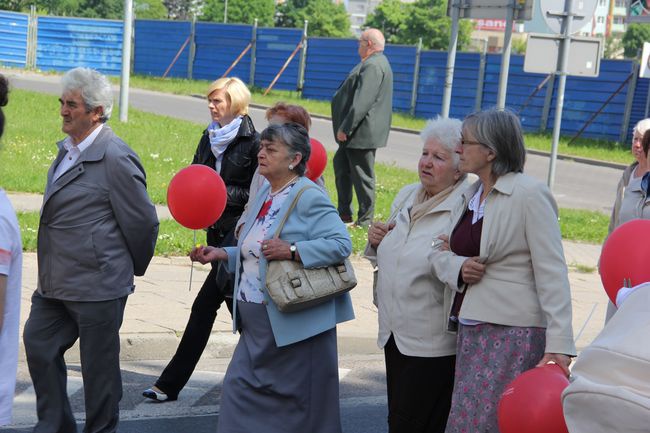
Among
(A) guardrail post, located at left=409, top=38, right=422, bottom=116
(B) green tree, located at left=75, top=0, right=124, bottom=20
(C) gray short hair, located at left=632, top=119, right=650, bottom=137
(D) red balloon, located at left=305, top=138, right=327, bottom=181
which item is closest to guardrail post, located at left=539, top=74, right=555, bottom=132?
(A) guardrail post, located at left=409, top=38, right=422, bottom=116

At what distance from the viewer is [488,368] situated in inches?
175

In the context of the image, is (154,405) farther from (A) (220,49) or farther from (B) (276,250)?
(A) (220,49)

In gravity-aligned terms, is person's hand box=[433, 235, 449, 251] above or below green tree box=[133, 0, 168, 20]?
below

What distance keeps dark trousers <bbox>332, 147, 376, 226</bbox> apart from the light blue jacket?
6.67m

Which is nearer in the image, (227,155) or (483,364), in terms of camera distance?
(483,364)

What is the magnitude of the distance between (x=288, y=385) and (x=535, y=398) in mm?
2097

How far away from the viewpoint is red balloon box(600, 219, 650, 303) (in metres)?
4.11

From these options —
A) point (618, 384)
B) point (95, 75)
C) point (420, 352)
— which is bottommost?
point (420, 352)

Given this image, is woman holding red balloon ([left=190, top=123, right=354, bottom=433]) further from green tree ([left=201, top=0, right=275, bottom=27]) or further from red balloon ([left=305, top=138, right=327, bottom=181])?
green tree ([left=201, top=0, right=275, bottom=27])

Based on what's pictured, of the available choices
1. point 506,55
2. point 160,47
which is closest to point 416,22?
point 160,47

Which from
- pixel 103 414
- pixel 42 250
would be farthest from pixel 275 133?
pixel 103 414

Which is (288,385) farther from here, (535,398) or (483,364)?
(535,398)

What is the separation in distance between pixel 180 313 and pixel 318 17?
82.2 m

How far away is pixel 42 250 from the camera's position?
534 centimetres
